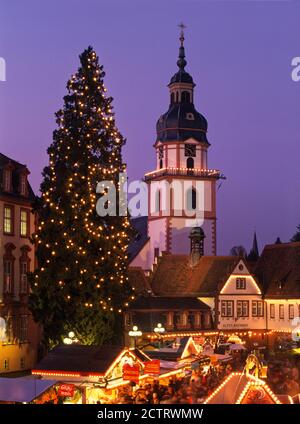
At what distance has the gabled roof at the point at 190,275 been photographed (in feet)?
172

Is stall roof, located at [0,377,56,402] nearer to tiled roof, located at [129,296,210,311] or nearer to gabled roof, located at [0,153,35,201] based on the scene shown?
gabled roof, located at [0,153,35,201]

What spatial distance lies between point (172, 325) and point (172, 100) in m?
24.6

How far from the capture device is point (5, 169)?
36.5m

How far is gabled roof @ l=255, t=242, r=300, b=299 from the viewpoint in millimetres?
51062

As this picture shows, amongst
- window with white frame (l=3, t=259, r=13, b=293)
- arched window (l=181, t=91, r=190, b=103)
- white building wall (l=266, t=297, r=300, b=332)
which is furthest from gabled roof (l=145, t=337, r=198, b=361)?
arched window (l=181, t=91, r=190, b=103)

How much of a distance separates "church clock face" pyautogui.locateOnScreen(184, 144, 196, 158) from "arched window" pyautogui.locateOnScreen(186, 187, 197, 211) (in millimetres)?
2537

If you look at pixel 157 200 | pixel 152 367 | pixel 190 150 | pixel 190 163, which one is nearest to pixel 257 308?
pixel 157 200

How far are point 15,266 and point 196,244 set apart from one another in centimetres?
2227

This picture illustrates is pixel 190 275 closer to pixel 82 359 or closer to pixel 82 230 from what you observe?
pixel 82 230

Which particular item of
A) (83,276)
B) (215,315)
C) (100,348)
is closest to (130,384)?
(100,348)

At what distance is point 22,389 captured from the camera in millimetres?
21719

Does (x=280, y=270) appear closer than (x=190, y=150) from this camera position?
Yes
